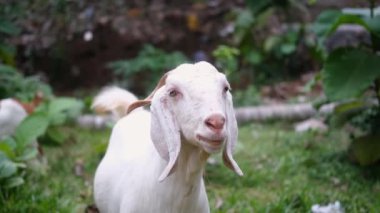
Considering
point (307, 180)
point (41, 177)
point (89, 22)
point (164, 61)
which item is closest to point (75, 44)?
point (89, 22)

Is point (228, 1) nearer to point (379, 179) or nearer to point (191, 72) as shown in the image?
point (379, 179)

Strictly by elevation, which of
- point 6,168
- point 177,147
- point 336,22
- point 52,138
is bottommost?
point 52,138

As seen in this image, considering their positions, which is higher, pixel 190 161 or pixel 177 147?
pixel 177 147

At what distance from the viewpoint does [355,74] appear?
3926mm

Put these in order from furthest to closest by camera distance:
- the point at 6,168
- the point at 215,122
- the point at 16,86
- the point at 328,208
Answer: the point at 16,86
the point at 6,168
the point at 328,208
the point at 215,122

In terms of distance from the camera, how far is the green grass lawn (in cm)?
346

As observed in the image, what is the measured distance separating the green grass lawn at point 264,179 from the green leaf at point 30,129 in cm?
28

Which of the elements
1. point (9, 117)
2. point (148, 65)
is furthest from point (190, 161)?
point (148, 65)

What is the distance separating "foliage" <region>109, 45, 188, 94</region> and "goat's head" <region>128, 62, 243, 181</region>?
201 inches

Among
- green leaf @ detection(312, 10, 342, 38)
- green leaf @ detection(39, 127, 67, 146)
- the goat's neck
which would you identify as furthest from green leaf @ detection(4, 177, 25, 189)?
green leaf @ detection(312, 10, 342, 38)

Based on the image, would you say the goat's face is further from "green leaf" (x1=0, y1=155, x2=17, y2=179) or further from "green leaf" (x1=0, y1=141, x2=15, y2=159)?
"green leaf" (x1=0, y1=141, x2=15, y2=159)

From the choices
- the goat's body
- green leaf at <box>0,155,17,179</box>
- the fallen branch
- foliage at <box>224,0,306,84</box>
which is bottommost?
foliage at <box>224,0,306,84</box>

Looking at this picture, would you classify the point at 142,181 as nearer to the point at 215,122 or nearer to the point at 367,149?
the point at 215,122

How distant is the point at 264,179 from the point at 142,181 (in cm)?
192
